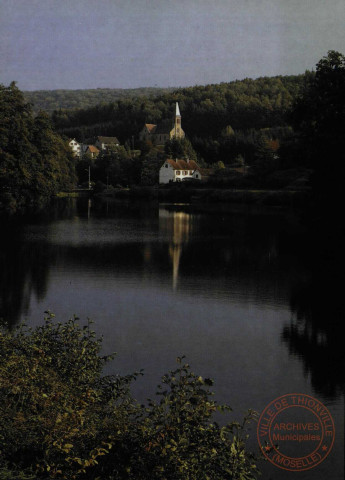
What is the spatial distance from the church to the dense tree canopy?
84.9 meters

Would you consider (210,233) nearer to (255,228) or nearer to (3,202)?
(255,228)

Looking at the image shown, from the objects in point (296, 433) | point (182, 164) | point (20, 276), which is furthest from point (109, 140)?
point (296, 433)

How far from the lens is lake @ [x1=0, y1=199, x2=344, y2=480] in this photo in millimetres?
11648

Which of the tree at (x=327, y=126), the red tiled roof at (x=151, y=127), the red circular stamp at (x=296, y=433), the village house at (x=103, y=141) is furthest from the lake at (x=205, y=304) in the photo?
the red tiled roof at (x=151, y=127)

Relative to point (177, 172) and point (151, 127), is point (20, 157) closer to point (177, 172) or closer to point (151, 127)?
point (177, 172)

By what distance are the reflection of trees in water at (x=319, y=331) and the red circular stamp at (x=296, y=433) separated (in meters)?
1.14

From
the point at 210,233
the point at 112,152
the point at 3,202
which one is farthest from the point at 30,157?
the point at 112,152

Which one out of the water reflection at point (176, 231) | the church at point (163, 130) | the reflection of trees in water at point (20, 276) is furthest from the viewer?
the church at point (163, 130)

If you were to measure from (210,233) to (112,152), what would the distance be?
218ft

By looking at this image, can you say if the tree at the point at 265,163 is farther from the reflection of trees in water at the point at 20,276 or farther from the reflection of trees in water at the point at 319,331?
the reflection of trees in water at the point at 319,331

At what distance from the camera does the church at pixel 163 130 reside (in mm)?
143375

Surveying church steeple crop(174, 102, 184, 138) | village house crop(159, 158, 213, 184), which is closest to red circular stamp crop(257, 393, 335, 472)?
village house crop(159, 158, 213, 184)

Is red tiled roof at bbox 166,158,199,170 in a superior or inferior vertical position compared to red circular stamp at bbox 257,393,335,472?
superior

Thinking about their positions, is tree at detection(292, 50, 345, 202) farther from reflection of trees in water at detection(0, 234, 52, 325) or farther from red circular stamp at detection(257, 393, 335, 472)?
red circular stamp at detection(257, 393, 335, 472)
